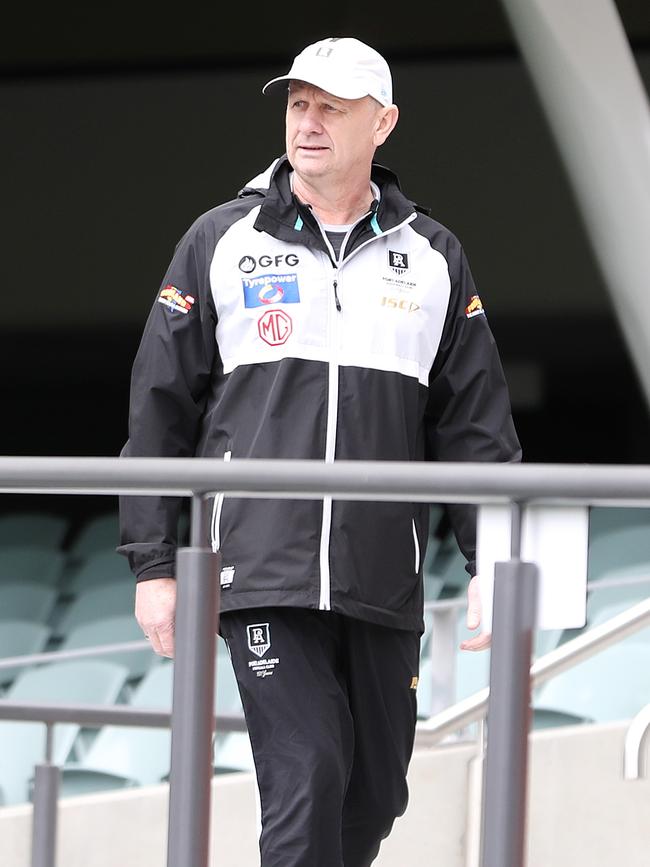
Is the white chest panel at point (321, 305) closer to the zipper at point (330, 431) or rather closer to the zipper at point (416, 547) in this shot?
the zipper at point (330, 431)

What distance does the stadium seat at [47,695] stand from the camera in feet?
12.2

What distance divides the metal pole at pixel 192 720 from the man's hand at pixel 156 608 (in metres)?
0.47

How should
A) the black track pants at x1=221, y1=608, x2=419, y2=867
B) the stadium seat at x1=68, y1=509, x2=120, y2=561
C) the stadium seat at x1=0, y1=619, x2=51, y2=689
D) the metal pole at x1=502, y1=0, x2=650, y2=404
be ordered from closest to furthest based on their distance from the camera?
the black track pants at x1=221, y1=608, x2=419, y2=867 → the metal pole at x1=502, y1=0, x2=650, y2=404 → the stadium seat at x1=0, y1=619, x2=51, y2=689 → the stadium seat at x1=68, y1=509, x2=120, y2=561

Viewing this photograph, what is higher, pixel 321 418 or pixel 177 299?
pixel 177 299

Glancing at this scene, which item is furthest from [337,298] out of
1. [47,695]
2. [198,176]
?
[198,176]

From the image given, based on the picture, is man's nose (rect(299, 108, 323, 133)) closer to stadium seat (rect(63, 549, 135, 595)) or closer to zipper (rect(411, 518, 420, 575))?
zipper (rect(411, 518, 420, 575))

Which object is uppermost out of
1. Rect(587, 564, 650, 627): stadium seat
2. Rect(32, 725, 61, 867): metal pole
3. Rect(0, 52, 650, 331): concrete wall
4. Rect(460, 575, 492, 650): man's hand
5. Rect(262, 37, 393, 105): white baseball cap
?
Rect(0, 52, 650, 331): concrete wall

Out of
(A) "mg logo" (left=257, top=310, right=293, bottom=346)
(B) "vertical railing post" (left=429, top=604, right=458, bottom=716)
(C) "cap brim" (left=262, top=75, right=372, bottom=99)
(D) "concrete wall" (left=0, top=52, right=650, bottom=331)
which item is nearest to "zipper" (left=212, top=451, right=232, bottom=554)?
(A) "mg logo" (left=257, top=310, right=293, bottom=346)

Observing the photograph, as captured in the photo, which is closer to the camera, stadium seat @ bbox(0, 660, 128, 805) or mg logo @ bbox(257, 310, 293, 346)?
mg logo @ bbox(257, 310, 293, 346)

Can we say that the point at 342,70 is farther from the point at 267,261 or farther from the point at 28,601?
the point at 28,601

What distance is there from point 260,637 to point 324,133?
0.73 metres

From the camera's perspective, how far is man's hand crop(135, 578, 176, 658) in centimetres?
186

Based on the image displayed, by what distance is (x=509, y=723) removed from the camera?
1281 mm

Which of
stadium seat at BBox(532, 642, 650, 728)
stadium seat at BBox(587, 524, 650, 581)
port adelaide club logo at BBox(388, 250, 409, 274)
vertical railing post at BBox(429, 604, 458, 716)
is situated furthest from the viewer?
stadium seat at BBox(587, 524, 650, 581)
